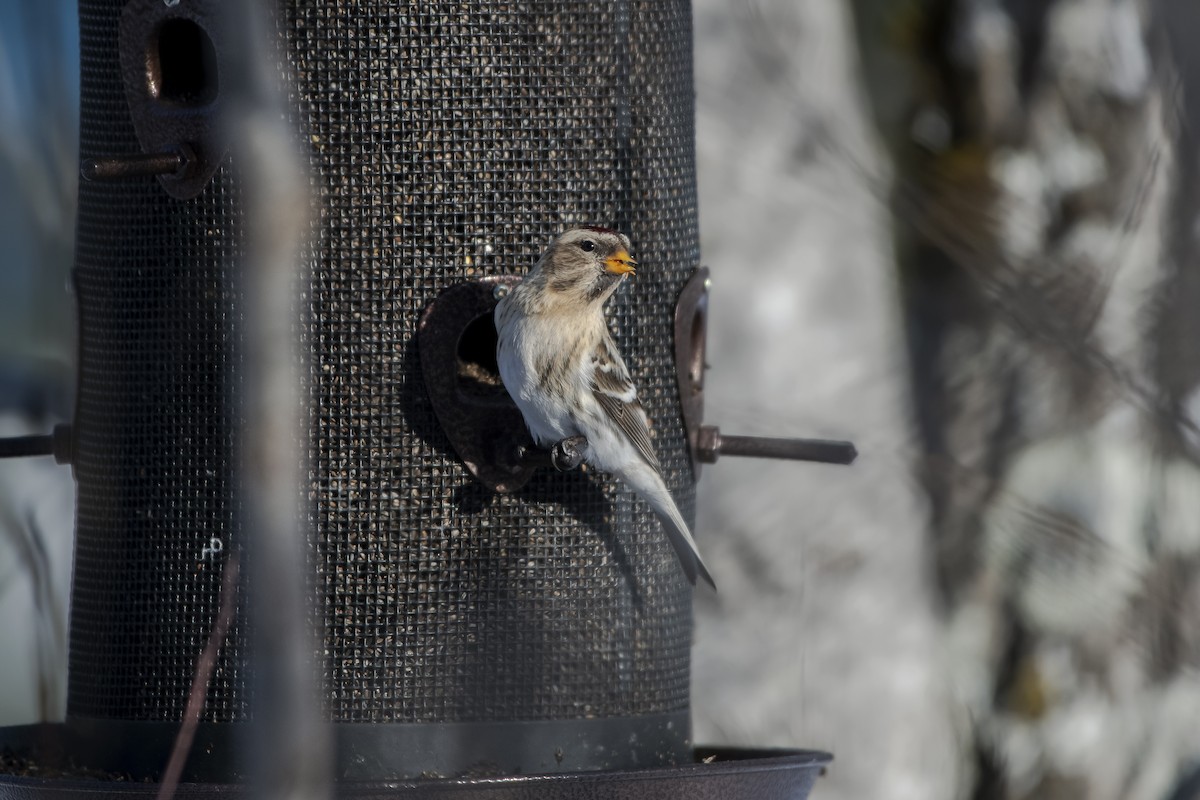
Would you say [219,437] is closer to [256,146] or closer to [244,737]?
[244,737]

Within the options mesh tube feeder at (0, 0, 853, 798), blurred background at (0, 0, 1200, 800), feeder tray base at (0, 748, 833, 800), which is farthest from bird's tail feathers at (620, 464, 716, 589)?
blurred background at (0, 0, 1200, 800)

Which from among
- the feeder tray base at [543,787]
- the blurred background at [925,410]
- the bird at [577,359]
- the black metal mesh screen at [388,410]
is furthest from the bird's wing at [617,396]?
the blurred background at [925,410]

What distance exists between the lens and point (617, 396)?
5.70m

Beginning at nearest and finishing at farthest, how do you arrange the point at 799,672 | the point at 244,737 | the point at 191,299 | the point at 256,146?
1. the point at 256,146
2. the point at 244,737
3. the point at 191,299
4. the point at 799,672

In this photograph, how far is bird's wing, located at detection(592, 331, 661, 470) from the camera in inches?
222

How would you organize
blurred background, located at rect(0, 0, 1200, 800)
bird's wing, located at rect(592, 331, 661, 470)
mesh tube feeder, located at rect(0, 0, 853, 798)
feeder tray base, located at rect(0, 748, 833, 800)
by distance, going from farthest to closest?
blurred background, located at rect(0, 0, 1200, 800)
bird's wing, located at rect(592, 331, 661, 470)
mesh tube feeder, located at rect(0, 0, 853, 798)
feeder tray base, located at rect(0, 748, 833, 800)

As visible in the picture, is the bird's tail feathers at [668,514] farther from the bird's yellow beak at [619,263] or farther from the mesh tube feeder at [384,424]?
the bird's yellow beak at [619,263]

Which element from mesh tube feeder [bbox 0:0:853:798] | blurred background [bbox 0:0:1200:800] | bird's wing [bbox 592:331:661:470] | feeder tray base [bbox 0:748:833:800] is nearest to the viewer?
feeder tray base [bbox 0:748:833:800]

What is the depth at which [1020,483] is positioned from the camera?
934 cm

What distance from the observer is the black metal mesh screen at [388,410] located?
5.48 m

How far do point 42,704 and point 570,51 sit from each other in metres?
2.56

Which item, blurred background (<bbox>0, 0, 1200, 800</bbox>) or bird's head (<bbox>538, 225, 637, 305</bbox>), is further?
blurred background (<bbox>0, 0, 1200, 800</bbox>)

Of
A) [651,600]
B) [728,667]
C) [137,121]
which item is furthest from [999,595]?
[137,121]

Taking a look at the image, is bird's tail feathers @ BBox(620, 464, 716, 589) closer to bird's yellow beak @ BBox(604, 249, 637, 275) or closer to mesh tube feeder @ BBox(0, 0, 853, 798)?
mesh tube feeder @ BBox(0, 0, 853, 798)
